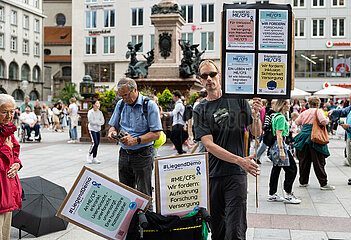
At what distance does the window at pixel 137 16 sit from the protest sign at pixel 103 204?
2175 inches

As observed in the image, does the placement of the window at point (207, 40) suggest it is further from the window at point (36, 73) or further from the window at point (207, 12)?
the window at point (36, 73)

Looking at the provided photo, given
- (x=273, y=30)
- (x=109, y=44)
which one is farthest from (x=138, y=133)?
(x=109, y=44)

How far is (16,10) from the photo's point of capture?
6394 centimetres

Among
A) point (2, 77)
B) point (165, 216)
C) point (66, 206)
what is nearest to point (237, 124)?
point (165, 216)

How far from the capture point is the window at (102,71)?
5844cm

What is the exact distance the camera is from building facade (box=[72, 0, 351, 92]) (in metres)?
51.2

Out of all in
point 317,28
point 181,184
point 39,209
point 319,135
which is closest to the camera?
point 181,184

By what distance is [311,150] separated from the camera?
29.0ft

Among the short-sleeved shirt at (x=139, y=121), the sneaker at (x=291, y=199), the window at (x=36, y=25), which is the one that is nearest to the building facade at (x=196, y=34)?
the window at (x=36, y=25)

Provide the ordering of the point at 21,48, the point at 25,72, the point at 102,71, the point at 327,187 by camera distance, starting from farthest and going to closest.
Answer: the point at 25,72 < the point at 21,48 < the point at 102,71 < the point at 327,187

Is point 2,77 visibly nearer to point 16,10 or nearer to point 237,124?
point 16,10

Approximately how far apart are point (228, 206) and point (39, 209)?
9.21 ft

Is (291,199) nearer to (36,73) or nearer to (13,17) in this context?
(13,17)

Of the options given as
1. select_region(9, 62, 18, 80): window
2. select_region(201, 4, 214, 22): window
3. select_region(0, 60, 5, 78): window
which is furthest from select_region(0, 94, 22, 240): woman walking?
select_region(9, 62, 18, 80): window
